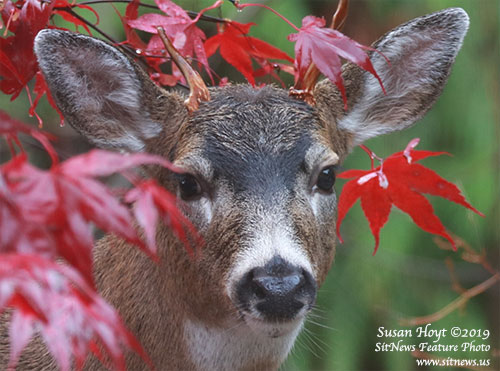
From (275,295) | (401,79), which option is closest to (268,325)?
(275,295)

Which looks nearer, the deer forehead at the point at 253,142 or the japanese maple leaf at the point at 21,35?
the japanese maple leaf at the point at 21,35

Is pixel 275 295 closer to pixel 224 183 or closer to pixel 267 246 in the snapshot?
pixel 267 246

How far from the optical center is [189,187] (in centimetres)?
206

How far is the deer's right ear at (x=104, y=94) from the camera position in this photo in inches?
78.5

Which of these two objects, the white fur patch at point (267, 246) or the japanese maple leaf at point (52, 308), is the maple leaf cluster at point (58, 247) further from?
the white fur patch at point (267, 246)

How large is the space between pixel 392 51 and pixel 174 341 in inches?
43.7

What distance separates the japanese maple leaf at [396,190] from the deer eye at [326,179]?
35 mm

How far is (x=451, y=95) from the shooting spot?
4.58 m

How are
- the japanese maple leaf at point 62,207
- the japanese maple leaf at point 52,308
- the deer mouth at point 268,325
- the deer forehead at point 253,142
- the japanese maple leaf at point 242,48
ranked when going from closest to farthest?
the japanese maple leaf at point 52,308 → the japanese maple leaf at point 62,207 → the deer mouth at point 268,325 → the deer forehead at point 253,142 → the japanese maple leaf at point 242,48

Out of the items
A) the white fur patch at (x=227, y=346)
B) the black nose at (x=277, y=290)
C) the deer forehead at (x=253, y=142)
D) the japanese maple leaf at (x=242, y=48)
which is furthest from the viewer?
the japanese maple leaf at (x=242, y=48)

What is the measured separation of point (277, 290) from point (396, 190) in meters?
0.67

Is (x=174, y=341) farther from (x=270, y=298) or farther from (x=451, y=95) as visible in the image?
(x=451, y=95)

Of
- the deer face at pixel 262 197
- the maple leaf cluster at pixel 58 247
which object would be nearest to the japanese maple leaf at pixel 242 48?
the deer face at pixel 262 197

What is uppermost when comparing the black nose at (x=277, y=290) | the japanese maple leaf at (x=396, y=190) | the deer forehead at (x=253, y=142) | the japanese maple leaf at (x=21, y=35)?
the japanese maple leaf at (x=21, y=35)
